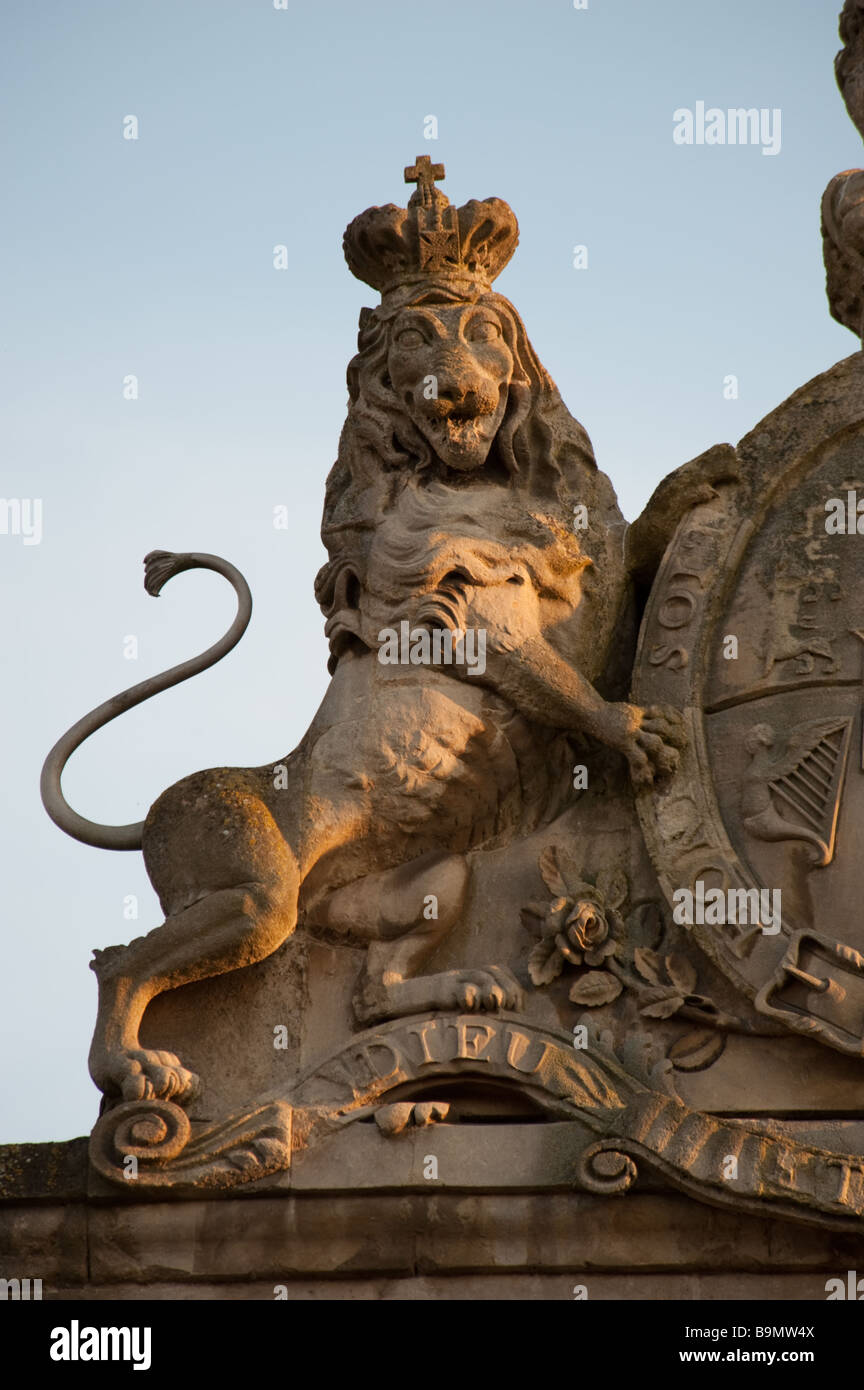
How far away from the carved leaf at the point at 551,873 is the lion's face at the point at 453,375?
5.86 ft

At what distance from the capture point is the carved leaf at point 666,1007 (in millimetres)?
10141

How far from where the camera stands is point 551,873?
10.6 m

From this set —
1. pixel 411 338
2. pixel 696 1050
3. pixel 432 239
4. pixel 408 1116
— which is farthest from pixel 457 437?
Result: pixel 408 1116

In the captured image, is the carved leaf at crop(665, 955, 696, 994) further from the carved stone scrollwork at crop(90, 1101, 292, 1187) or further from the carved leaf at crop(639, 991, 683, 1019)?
the carved stone scrollwork at crop(90, 1101, 292, 1187)

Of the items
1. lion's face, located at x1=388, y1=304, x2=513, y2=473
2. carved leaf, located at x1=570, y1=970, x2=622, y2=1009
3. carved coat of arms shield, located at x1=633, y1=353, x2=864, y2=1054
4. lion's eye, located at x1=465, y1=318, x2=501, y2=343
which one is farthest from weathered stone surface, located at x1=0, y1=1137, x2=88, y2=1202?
lion's eye, located at x1=465, y1=318, x2=501, y2=343

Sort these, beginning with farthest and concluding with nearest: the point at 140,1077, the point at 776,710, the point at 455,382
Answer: the point at 455,382 → the point at 776,710 → the point at 140,1077

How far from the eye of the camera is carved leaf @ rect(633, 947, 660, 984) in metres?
10.3

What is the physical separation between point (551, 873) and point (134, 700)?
6.87 ft

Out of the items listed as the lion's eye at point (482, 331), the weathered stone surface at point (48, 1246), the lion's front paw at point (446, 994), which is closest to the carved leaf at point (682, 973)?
the lion's front paw at point (446, 994)

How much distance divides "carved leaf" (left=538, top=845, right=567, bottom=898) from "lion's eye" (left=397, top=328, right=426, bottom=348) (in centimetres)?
235

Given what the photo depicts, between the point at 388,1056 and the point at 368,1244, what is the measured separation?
2.46 feet

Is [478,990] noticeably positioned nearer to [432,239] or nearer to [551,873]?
[551,873]
